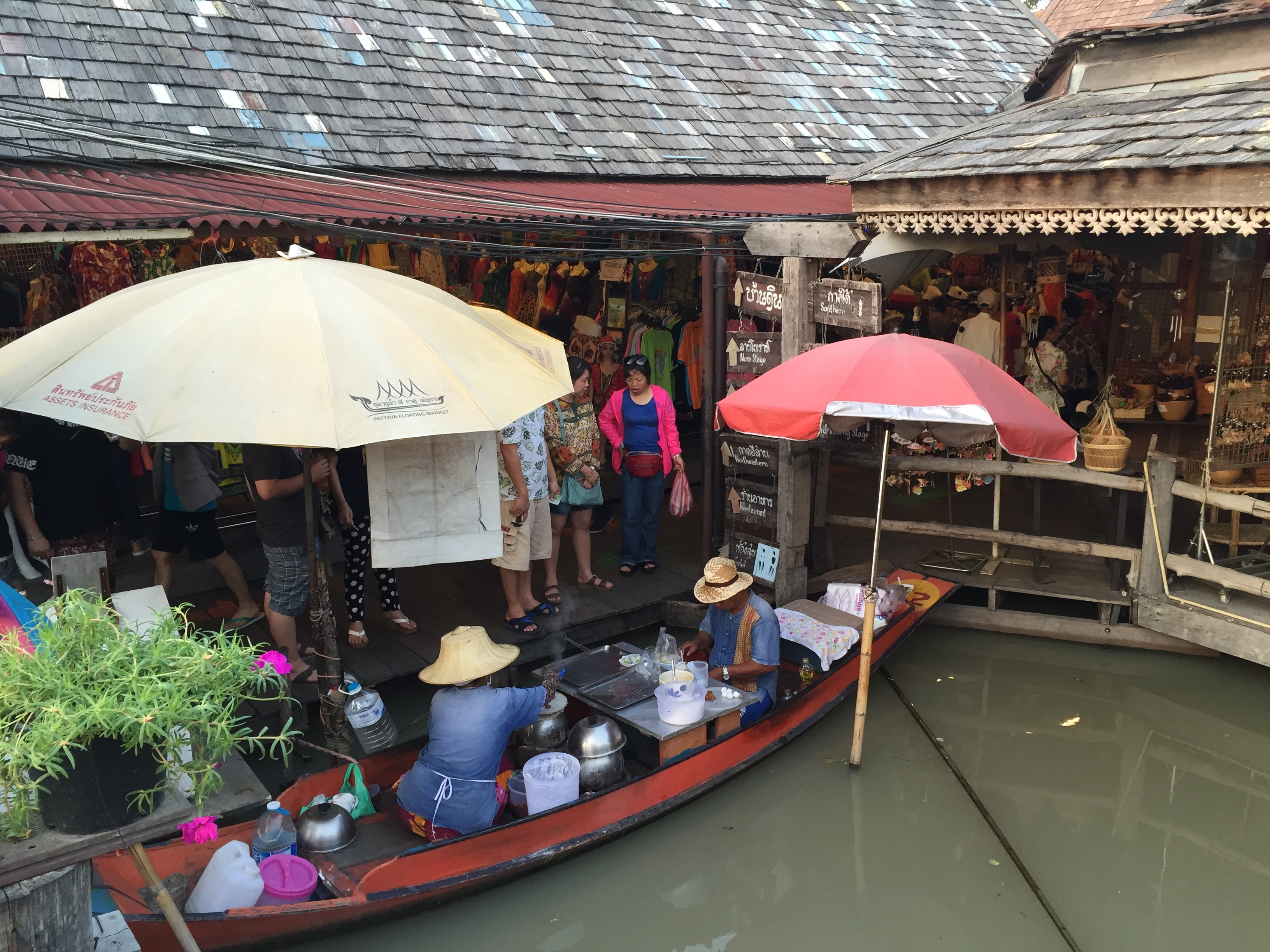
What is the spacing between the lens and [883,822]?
543cm

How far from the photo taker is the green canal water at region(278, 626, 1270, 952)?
4645 millimetres

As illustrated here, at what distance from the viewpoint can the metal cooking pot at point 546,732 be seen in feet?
17.3

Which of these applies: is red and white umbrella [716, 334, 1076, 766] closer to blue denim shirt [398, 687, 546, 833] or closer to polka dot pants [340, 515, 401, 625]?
blue denim shirt [398, 687, 546, 833]

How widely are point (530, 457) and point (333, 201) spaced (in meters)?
2.13

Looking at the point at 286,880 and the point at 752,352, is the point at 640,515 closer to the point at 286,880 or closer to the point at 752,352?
the point at 752,352

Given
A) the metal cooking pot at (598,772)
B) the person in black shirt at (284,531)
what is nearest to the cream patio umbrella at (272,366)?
the person in black shirt at (284,531)

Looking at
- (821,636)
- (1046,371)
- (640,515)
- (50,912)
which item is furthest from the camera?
(1046,371)

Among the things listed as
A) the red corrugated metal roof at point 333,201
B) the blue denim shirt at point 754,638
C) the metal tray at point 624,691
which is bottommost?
the metal tray at point 624,691

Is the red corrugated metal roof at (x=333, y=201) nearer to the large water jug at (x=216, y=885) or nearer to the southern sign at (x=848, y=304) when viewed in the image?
the southern sign at (x=848, y=304)

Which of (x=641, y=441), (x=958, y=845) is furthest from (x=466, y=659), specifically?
(x=641, y=441)

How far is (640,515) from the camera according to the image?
799 centimetres

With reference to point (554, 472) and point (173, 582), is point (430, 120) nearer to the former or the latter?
point (554, 472)

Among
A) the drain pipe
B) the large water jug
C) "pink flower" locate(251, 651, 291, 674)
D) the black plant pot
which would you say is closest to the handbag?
the drain pipe

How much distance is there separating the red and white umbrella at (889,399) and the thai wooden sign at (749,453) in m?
1.38
